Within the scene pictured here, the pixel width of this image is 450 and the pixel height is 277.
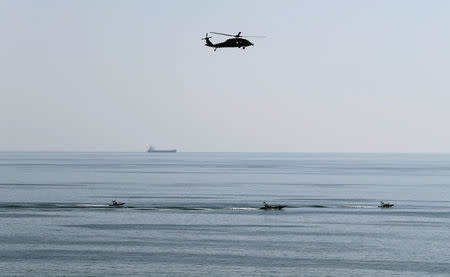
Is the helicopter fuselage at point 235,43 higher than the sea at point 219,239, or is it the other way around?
the helicopter fuselage at point 235,43

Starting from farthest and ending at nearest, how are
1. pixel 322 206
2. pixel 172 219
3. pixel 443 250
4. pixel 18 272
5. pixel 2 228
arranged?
pixel 322 206, pixel 172 219, pixel 2 228, pixel 443 250, pixel 18 272

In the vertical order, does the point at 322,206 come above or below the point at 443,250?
above

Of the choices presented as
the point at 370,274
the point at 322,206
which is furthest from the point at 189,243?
the point at 322,206

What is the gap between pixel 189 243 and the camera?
348ft

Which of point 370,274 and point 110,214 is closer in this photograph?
point 370,274

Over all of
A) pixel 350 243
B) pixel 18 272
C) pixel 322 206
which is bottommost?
pixel 18 272

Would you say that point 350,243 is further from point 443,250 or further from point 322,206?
point 322,206

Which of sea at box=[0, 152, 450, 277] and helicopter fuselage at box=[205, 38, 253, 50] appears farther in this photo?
helicopter fuselage at box=[205, 38, 253, 50]

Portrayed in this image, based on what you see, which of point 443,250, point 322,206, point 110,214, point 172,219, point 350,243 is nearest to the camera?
point 443,250

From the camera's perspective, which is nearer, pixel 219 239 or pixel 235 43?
pixel 235 43

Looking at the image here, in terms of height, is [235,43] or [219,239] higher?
[235,43]

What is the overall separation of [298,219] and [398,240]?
3245 centimetres

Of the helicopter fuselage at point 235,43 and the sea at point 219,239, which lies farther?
the helicopter fuselage at point 235,43

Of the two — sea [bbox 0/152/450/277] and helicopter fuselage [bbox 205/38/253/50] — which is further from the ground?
helicopter fuselage [bbox 205/38/253/50]
